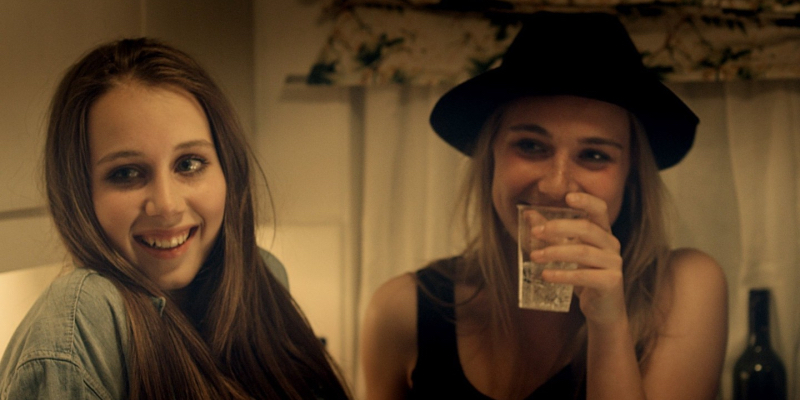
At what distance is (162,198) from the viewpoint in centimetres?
79

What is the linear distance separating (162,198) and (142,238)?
0.19 feet

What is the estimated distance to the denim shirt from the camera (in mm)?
702

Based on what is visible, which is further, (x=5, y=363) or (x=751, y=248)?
(x=751, y=248)

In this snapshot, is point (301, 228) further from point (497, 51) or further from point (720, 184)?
point (720, 184)

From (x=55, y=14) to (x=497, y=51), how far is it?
637mm

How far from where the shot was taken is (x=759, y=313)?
1.08 meters

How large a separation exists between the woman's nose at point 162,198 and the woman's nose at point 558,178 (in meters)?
0.54

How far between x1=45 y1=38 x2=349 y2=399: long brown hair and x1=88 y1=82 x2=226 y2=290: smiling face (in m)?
0.01

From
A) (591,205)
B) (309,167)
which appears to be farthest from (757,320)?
(309,167)

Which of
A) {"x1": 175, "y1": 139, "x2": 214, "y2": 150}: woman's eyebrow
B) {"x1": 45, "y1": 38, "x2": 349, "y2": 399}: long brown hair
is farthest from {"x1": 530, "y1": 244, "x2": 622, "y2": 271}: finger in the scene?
{"x1": 175, "y1": 139, "x2": 214, "y2": 150}: woman's eyebrow

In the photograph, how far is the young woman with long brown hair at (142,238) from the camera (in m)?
0.74

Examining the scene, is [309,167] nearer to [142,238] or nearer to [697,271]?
[142,238]

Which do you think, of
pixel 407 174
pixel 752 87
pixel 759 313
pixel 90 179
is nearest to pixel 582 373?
pixel 759 313

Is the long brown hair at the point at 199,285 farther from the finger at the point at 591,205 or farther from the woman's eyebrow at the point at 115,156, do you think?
the finger at the point at 591,205
